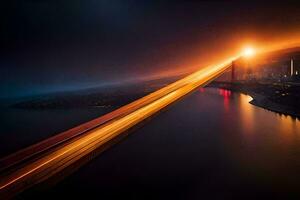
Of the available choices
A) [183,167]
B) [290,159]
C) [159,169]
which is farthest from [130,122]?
[290,159]

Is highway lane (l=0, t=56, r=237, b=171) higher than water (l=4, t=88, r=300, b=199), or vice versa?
highway lane (l=0, t=56, r=237, b=171)

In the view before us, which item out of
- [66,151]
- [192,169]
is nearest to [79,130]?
[66,151]

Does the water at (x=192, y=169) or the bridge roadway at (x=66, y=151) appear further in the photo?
the water at (x=192, y=169)

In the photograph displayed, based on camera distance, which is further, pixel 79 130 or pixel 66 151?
pixel 79 130

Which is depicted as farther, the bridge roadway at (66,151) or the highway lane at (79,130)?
the highway lane at (79,130)

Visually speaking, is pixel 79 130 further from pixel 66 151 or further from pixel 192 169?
pixel 192 169

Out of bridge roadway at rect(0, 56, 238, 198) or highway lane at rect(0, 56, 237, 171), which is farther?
highway lane at rect(0, 56, 237, 171)

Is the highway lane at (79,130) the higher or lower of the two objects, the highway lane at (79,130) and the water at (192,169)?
the higher

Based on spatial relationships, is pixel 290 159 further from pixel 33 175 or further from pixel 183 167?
pixel 33 175
